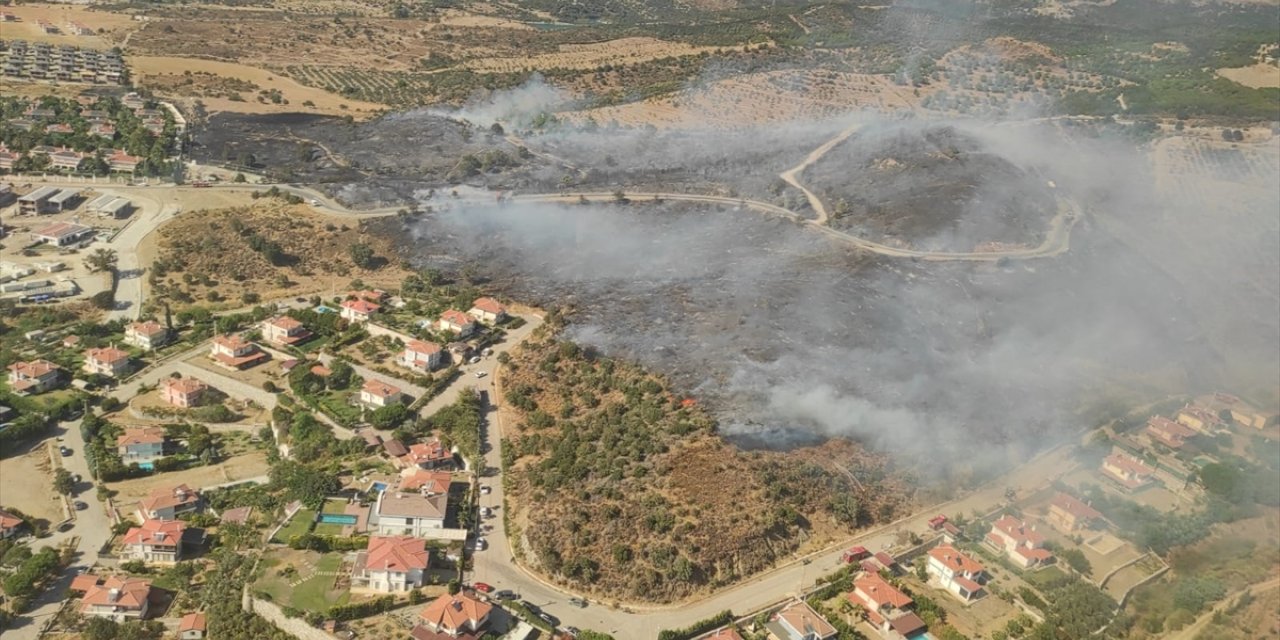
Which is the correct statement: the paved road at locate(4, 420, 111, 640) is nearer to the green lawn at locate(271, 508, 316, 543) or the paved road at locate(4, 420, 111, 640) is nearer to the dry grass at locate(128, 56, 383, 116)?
the green lawn at locate(271, 508, 316, 543)

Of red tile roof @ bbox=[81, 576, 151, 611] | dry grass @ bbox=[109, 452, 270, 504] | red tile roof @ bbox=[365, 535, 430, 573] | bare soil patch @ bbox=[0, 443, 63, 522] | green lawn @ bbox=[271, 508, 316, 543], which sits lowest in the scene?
bare soil patch @ bbox=[0, 443, 63, 522]

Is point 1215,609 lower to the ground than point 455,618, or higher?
lower

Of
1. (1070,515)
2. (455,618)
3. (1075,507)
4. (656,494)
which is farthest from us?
(1075,507)

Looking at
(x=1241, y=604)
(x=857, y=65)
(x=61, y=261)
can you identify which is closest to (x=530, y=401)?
(x=1241, y=604)

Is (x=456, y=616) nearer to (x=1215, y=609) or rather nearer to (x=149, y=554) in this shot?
(x=149, y=554)

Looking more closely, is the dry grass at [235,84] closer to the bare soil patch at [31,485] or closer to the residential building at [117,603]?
the bare soil patch at [31,485]

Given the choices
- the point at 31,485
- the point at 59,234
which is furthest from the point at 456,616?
the point at 59,234

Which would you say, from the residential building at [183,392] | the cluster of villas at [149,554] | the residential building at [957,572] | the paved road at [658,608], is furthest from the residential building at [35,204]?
the residential building at [957,572]

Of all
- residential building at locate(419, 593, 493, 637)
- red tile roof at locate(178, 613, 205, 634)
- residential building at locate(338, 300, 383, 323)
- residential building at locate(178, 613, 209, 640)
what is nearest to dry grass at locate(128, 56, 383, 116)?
residential building at locate(338, 300, 383, 323)
